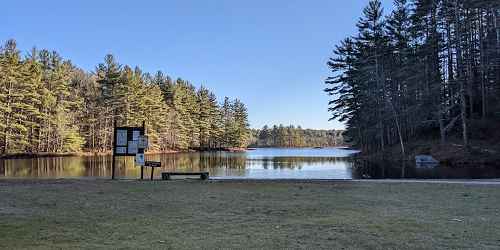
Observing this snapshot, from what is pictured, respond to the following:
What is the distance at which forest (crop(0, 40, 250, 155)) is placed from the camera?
5350 cm

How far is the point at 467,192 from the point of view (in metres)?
13.2

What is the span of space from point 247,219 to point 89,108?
7194 cm

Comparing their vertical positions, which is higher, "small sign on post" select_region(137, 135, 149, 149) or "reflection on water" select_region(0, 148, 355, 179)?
"small sign on post" select_region(137, 135, 149, 149)

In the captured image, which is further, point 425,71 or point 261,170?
point 425,71

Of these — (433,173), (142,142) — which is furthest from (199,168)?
(433,173)

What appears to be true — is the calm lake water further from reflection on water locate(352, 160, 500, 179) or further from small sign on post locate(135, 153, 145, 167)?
small sign on post locate(135, 153, 145, 167)

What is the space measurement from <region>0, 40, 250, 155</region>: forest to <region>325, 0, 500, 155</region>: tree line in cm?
3746

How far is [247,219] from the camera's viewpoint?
8281 mm

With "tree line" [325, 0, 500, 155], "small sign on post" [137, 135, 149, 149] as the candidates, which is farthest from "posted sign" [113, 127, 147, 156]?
"tree line" [325, 0, 500, 155]

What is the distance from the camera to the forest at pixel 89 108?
176ft

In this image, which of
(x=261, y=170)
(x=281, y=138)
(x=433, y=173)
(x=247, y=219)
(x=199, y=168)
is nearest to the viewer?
(x=247, y=219)

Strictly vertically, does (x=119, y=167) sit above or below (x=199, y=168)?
above

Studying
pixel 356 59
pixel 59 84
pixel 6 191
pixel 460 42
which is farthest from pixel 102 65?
pixel 6 191

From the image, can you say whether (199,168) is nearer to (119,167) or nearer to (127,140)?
(119,167)
